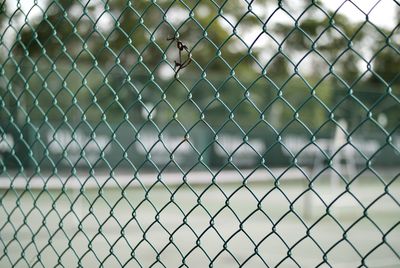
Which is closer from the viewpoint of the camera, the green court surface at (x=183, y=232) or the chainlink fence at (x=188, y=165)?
the green court surface at (x=183, y=232)

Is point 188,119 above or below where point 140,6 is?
below

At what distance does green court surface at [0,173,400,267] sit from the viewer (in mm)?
2759

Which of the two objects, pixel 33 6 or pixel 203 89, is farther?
pixel 203 89

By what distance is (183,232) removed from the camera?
6395mm

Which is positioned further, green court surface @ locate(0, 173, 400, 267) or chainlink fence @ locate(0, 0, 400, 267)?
chainlink fence @ locate(0, 0, 400, 267)

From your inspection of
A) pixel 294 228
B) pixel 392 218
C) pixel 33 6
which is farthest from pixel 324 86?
pixel 33 6

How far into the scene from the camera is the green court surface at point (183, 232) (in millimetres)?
2759

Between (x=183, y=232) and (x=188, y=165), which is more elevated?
(x=188, y=165)

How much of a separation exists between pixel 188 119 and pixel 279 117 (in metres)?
2.37

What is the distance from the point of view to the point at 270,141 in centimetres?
1358

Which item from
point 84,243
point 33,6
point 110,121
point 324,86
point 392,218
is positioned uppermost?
point 324,86

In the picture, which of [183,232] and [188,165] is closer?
[183,232]

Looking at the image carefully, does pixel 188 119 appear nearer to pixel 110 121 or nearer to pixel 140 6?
pixel 110 121

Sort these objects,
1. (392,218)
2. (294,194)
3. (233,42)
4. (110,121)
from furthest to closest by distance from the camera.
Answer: (233,42), (110,121), (294,194), (392,218)
